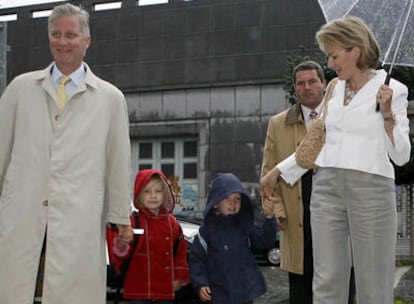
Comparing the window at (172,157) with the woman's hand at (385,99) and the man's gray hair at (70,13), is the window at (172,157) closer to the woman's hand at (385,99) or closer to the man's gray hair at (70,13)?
the man's gray hair at (70,13)

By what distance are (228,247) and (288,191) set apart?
563mm

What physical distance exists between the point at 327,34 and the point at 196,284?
1926 millimetres

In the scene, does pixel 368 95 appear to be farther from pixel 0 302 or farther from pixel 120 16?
pixel 120 16

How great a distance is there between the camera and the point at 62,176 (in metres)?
3.26

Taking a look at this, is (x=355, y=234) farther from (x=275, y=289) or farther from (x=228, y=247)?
(x=275, y=289)

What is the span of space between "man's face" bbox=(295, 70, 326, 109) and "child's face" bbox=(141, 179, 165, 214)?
3.95 feet

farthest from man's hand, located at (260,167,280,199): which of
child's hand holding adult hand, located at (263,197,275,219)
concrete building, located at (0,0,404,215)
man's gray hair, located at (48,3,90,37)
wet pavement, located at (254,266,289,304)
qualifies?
concrete building, located at (0,0,404,215)

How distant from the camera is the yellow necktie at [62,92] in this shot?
11.1 feet

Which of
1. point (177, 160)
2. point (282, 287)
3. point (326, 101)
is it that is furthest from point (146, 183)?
point (177, 160)

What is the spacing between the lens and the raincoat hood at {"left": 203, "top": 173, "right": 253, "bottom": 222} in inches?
167

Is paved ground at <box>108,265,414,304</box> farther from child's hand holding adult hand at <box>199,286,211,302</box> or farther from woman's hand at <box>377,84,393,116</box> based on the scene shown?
woman's hand at <box>377,84,393,116</box>

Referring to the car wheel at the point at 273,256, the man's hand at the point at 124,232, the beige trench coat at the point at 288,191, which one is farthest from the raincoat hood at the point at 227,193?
the car wheel at the point at 273,256

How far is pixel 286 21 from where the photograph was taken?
1505 cm

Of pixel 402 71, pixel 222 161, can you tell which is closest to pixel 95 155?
pixel 402 71
